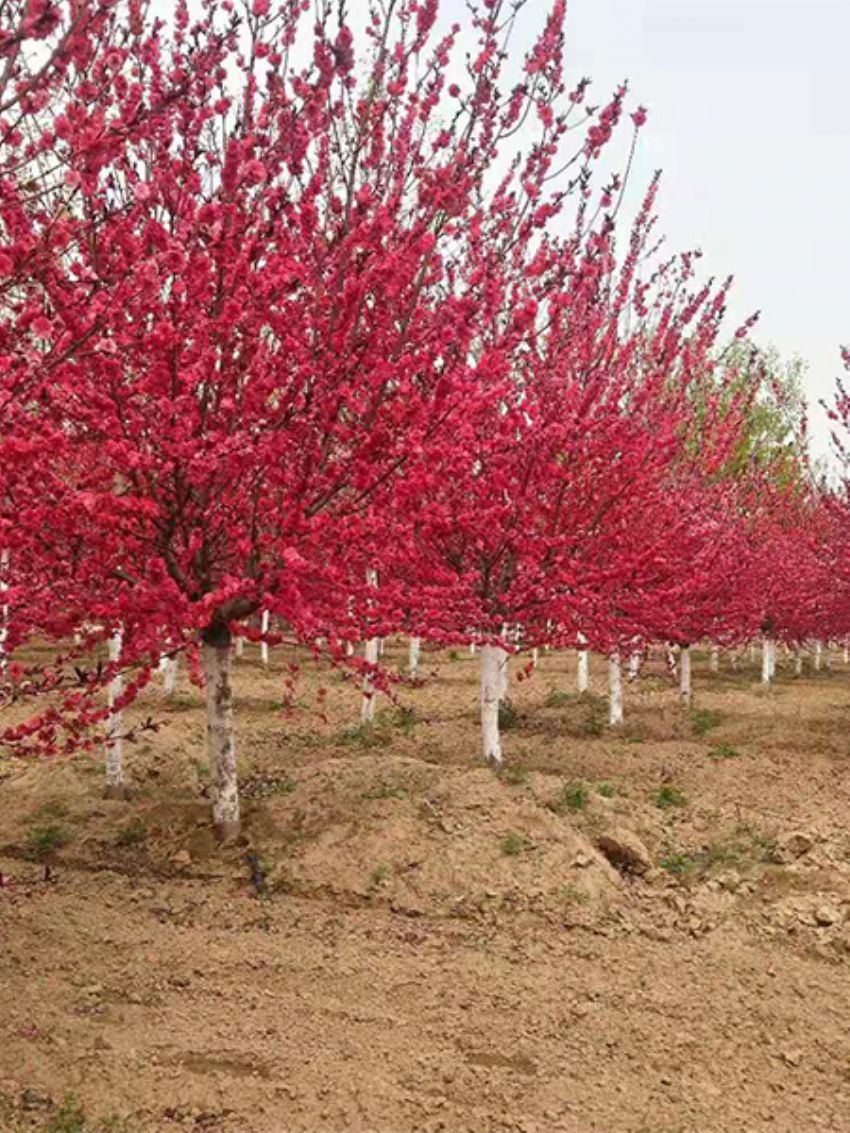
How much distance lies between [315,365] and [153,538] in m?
1.93

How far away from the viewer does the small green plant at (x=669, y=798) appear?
33.2 ft

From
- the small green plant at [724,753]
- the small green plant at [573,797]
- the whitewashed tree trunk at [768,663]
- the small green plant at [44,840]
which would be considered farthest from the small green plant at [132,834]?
the whitewashed tree trunk at [768,663]

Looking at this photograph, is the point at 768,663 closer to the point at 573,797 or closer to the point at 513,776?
the point at 513,776

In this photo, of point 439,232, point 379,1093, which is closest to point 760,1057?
point 379,1093

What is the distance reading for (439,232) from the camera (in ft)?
18.1

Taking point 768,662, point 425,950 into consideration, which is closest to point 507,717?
point 425,950

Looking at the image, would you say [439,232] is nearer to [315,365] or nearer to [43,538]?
[315,365]

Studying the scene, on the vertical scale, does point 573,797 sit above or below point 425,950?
above

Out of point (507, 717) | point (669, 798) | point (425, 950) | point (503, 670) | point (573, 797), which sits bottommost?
point (425, 950)

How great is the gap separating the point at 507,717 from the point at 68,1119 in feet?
35.9

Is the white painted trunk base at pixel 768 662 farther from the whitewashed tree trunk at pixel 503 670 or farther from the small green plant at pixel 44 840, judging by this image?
the small green plant at pixel 44 840

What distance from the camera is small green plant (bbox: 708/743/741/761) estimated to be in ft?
40.0

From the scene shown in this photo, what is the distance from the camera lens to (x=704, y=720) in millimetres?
14938

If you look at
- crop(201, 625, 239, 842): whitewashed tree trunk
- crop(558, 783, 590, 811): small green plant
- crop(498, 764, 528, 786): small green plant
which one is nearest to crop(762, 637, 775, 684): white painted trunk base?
crop(498, 764, 528, 786): small green plant
